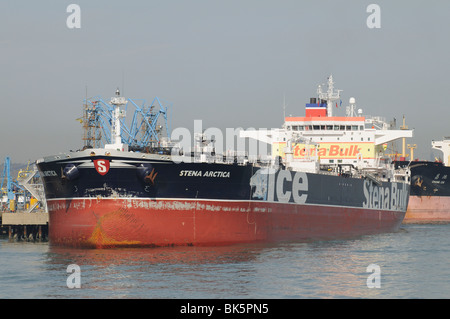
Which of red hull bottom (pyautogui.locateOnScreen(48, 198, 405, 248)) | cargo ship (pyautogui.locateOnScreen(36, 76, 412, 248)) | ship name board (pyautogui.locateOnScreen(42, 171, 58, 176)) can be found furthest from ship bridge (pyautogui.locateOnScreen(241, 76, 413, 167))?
ship name board (pyautogui.locateOnScreen(42, 171, 58, 176))

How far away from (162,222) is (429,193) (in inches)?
1586

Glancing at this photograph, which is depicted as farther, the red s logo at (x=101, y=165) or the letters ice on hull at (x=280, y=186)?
the letters ice on hull at (x=280, y=186)

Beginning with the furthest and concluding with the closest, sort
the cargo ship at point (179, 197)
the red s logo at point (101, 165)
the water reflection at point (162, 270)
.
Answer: the cargo ship at point (179, 197) → the red s logo at point (101, 165) → the water reflection at point (162, 270)

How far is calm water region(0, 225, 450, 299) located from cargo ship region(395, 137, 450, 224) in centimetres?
3075

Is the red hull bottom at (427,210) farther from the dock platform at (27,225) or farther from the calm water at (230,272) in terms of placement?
the dock platform at (27,225)

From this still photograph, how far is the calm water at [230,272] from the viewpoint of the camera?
76.2 ft

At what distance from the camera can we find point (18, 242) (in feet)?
145

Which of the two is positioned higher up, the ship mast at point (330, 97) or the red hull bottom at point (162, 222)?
the ship mast at point (330, 97)

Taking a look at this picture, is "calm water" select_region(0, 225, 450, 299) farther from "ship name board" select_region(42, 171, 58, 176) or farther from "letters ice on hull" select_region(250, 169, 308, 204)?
"ship name board" select_region(42, 171, 58, 176)

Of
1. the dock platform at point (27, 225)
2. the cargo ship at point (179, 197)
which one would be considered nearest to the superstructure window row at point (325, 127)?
the cargo ship at point (179, 197)

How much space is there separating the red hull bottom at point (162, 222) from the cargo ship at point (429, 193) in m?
31.2

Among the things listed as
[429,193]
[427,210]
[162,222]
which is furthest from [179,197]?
[429,193]

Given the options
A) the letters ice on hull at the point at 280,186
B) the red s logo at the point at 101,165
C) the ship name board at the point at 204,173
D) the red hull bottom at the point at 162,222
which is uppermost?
the red s logo at the point at 101,165

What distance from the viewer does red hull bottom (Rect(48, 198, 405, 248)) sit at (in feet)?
108
